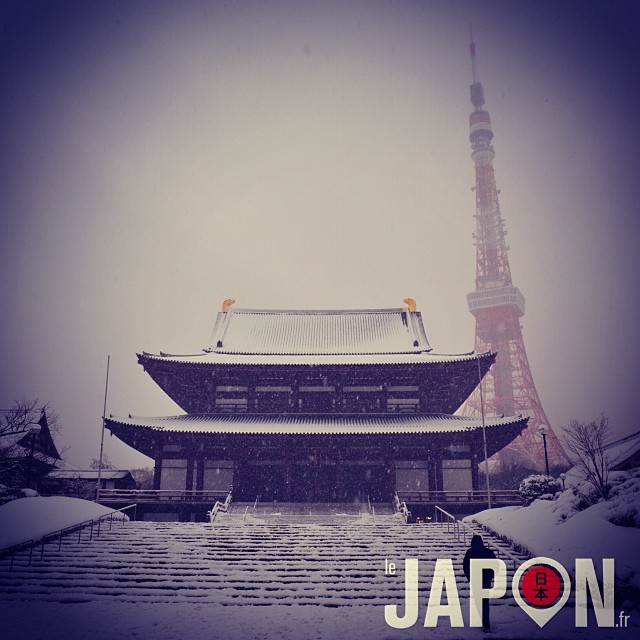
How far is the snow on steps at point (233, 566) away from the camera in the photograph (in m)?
10.9

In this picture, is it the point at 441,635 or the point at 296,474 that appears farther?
the point at 296,474

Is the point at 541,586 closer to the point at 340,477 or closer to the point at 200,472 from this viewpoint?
the point at 340,477

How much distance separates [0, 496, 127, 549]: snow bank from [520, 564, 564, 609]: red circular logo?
1182 cm

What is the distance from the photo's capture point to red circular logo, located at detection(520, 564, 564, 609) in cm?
1004

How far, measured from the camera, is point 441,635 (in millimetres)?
8547

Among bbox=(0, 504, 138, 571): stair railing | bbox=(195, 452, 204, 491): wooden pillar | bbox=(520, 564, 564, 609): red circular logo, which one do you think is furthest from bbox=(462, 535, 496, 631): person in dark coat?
bbox=(195, 452, 204, 491): wooden pillar

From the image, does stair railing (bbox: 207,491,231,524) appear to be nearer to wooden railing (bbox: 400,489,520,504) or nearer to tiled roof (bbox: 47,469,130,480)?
wooden railing (bbox: 400,489,520,504)

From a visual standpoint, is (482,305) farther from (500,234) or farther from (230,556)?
(230,556)

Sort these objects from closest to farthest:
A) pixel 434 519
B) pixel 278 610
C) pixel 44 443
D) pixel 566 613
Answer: pixel 566 613 → pixel 278 610 → pixel 434 519 → pixel 44 443

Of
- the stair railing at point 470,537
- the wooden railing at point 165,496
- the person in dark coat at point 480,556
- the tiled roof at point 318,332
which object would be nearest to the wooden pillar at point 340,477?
the wooden railing at point 165,496

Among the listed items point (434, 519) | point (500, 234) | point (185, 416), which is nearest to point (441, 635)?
point (434, 519)

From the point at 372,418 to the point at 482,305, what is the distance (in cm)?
3789

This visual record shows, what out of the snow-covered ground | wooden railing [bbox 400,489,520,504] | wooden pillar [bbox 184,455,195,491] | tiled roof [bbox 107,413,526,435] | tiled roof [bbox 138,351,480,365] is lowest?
the snow-covered ground

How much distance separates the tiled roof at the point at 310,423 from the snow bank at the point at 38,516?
574 cm
